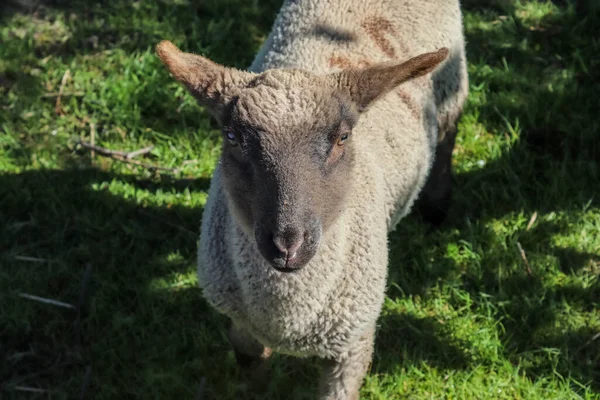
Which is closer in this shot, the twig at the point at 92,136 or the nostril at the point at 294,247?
the nostril at the point at 294,247

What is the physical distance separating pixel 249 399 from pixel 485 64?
337 cm

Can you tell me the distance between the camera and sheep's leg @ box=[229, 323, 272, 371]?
12.8 feet

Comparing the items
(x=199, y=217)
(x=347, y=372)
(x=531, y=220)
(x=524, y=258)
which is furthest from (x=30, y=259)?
(x=531, y=220)

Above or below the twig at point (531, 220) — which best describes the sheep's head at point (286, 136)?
above

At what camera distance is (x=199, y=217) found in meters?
5.08

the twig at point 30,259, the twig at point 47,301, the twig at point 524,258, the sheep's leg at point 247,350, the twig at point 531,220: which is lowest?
the twig at point 47,301

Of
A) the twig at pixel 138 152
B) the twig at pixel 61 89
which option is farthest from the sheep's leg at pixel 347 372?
the twig at pixel 61 89

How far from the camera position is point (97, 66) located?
5.94m

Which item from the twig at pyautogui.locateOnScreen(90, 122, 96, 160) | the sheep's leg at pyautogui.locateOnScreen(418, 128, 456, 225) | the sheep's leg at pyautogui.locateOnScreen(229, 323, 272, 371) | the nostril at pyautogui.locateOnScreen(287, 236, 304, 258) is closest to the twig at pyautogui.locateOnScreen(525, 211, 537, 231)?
the sheep's leg at pyautogui.locateOnScreen(418, 128, 456, 225)

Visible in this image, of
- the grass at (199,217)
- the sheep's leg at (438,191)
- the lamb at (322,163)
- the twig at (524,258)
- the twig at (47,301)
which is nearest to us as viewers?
the lamb at (322,163)

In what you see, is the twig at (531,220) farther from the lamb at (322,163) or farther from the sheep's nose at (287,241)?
the sheep's nose at (287,241)

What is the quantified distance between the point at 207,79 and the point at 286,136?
453 millimetres

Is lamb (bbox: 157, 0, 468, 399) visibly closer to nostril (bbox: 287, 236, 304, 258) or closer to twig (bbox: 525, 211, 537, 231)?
nostril (bbox: 287, 236, 304, 258)

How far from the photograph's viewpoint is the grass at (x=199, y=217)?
14.1 feet
